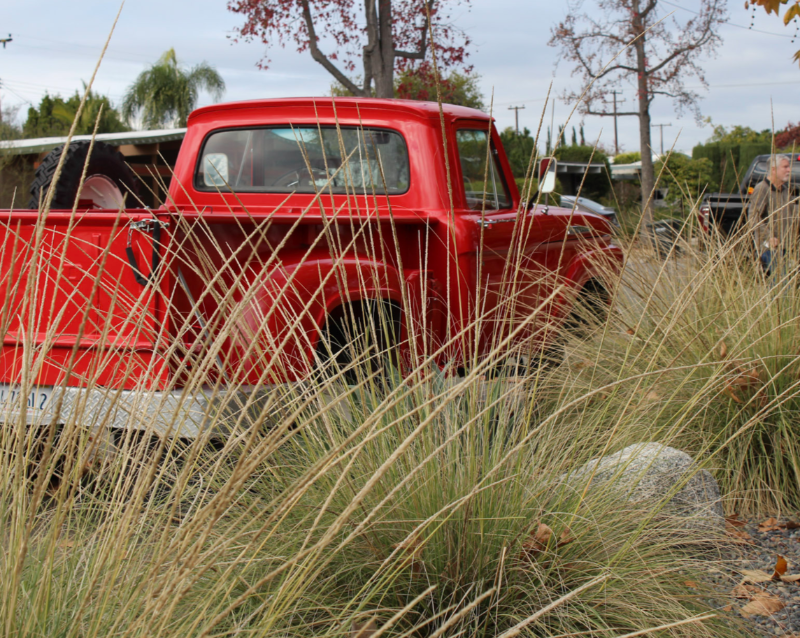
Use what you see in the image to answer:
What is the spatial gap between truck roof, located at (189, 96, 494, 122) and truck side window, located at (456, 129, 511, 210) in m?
0.14

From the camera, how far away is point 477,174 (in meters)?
4.77

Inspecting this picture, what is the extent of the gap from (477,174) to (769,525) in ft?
8.81

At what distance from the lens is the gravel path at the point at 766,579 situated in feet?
7.11

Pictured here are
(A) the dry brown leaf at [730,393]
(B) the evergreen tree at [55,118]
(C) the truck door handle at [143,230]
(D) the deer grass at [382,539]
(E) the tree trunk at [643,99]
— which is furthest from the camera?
(B) the evergreen tree at [55,118]

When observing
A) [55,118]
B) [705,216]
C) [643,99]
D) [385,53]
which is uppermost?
[55,118]

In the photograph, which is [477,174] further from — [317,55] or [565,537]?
[317,55]

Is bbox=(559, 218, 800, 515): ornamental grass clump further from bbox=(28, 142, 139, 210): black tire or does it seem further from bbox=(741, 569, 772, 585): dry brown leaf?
bbox=(28, 142, 139, 210): black tire

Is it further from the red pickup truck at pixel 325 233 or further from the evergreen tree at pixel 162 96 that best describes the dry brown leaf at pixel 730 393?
the evergreen tree at pixel 162 96

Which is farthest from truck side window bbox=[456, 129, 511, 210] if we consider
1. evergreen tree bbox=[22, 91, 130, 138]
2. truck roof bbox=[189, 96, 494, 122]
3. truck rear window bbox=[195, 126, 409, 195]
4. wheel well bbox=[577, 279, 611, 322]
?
evergreen tree bbox=[22, 91, 130, 138]

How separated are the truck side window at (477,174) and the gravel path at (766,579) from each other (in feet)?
7.64

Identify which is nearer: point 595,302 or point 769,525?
point 769,525

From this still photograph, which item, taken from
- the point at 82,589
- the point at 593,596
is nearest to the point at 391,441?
the point at 593,596

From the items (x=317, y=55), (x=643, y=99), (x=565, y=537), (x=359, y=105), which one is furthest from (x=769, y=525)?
(x=643, y=99)

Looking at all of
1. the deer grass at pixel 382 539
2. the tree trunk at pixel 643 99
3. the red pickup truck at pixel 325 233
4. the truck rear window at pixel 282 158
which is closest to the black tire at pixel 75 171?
the red pickup truck at pixel 325 233
